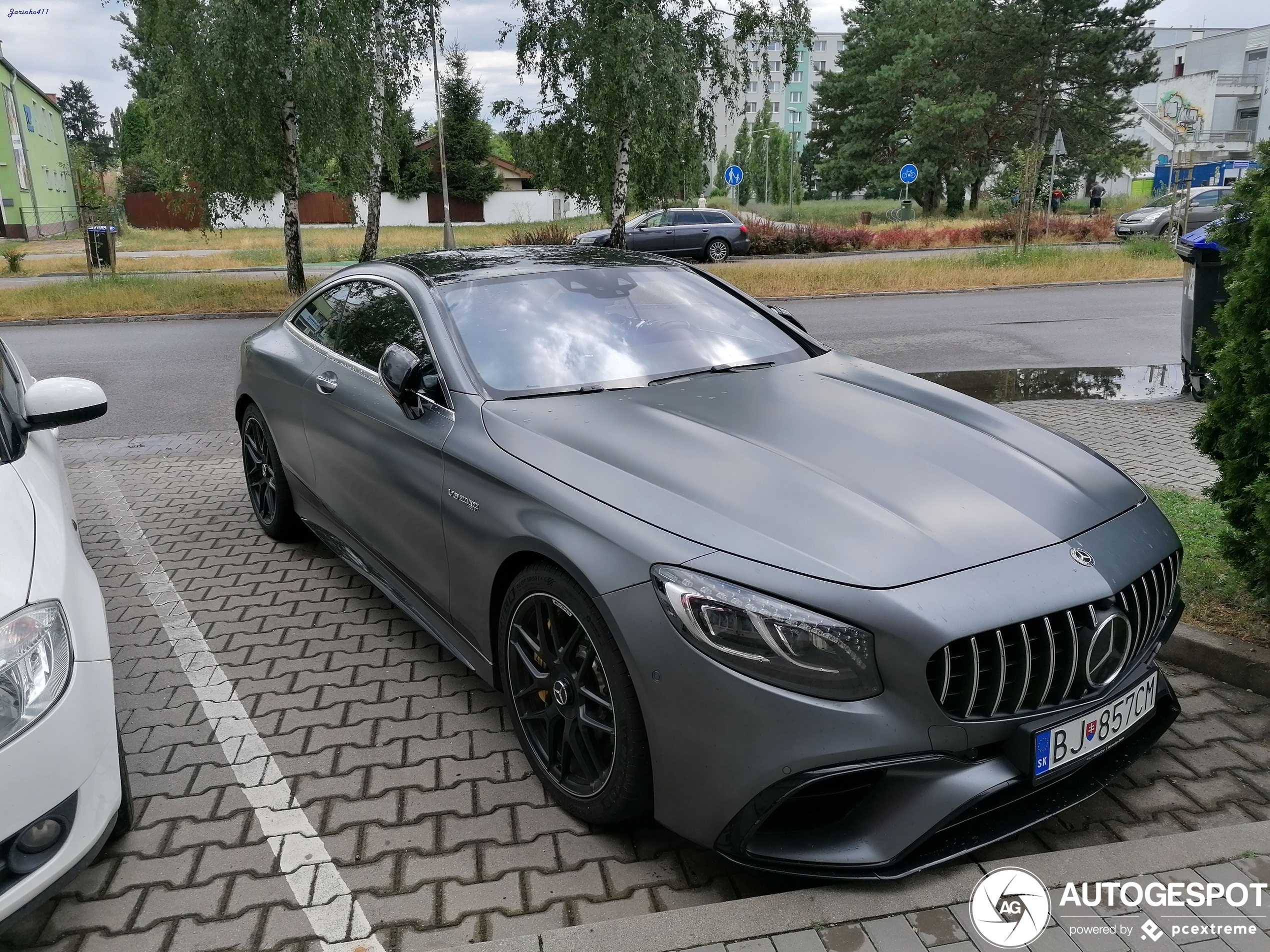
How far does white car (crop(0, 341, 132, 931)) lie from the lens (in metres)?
2.19

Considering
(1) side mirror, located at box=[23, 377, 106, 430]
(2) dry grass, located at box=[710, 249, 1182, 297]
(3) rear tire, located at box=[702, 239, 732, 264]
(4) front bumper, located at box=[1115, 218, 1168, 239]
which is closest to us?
(1) side mirror, located at box=[23, 377, 106, 430]

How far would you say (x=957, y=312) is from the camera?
15188 mm

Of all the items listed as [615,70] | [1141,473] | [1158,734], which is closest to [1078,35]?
[615,70]

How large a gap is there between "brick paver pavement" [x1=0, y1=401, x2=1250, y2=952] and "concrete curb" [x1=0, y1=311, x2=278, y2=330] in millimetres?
13580

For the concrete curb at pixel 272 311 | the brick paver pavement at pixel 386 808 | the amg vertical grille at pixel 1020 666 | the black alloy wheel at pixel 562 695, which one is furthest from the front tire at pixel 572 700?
the concrete curb at pixel 272 311

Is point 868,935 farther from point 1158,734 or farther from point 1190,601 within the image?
point 1190,601

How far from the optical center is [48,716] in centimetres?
225

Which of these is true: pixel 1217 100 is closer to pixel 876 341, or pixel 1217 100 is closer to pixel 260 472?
pixel 876 341

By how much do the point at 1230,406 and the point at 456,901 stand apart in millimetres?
3119

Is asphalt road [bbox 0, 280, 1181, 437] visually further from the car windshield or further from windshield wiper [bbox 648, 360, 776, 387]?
windshield wiper [bbox 648, 360, 776, 387]

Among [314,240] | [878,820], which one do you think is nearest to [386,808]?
[878,820]

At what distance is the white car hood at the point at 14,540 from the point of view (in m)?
2.31

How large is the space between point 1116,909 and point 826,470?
1.29 meters

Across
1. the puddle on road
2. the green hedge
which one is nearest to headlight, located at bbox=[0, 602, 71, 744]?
the green hedge
